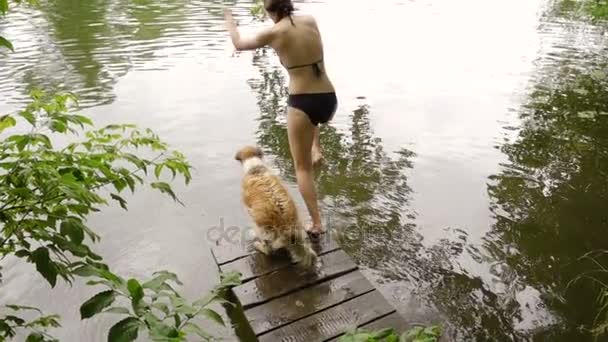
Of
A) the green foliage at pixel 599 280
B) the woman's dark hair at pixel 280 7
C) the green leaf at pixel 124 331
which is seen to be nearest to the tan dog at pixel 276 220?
the woman's dark hair at pixel 280 7

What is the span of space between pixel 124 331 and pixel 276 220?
2.36m

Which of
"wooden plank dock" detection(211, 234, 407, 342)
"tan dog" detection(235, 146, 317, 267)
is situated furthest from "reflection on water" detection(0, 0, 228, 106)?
"wooden plank dock" detection(211, 234, 407, 342)

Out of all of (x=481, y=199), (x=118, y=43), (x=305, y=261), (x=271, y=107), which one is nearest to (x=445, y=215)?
(x=481, y=199)

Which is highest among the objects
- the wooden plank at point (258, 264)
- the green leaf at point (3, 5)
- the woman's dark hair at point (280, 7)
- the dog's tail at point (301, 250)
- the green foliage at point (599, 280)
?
the green leaf at point (3, 5)

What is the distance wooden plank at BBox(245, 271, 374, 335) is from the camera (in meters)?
3.06

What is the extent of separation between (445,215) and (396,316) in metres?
1.92

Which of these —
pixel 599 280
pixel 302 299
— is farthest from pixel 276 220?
pixel 599 280

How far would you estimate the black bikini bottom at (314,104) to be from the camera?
11.6 feet

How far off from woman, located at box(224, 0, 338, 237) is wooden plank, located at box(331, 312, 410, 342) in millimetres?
1191

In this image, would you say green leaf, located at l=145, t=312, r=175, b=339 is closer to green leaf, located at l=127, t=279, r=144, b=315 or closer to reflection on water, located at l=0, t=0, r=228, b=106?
green leaf, located at l=127, t=279, r=144, b=315

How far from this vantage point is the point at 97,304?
46.0 inches

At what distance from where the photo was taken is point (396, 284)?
3.77 m

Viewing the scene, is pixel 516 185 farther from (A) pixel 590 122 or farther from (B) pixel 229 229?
(B) pixel 229 229

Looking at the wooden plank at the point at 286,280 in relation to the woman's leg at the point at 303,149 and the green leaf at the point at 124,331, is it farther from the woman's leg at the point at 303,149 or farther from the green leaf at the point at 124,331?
the green leaf at the point at 124,331
